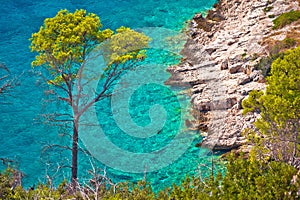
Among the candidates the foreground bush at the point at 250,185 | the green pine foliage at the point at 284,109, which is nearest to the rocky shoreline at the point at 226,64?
the green pine foliage at the point at 284,109

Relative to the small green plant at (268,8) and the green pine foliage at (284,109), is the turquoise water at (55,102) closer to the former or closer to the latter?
the small green plant at (268,8)

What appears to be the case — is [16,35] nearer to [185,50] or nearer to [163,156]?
[185,50]

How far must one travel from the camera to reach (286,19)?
132 feet

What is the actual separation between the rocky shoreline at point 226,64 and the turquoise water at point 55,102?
110 centimetres

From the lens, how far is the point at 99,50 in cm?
2475

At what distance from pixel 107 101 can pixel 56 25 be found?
14250 millimetres

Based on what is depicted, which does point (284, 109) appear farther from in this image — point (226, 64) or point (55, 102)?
point (55, 102)

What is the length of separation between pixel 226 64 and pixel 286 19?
20.7 feet

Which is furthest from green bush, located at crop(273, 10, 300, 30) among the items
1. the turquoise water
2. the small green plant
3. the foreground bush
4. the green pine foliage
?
the foreground bush

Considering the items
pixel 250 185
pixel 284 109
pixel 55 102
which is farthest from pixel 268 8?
pixel 250 185

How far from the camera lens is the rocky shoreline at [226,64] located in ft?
105

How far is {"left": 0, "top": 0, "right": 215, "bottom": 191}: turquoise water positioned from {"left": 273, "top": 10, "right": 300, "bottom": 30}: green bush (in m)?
7.50

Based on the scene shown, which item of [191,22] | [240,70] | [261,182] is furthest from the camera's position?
[191,22]

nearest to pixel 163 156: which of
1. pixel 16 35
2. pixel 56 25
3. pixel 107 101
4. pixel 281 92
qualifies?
pixel 107 101
